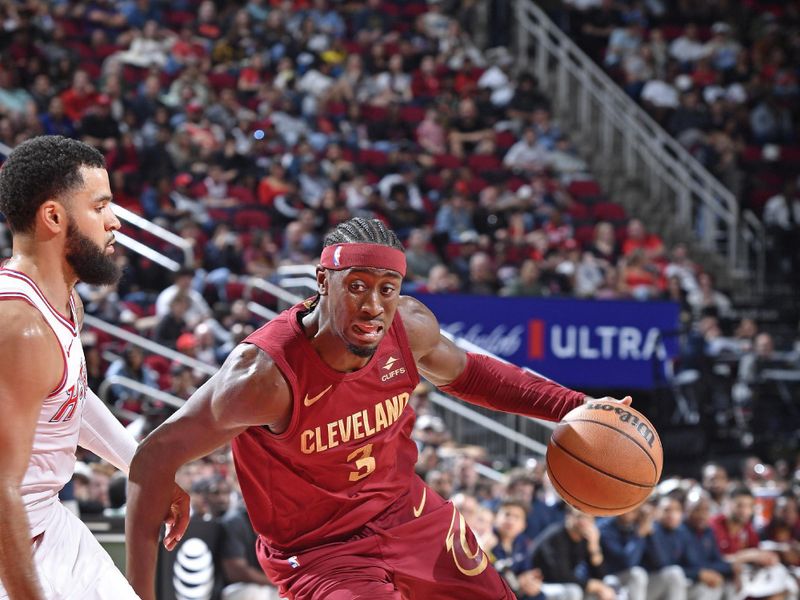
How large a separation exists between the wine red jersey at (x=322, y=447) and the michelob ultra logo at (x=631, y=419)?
0.65 meters

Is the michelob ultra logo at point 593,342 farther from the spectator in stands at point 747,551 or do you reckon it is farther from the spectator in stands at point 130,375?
the spectator in stands at point 130,375

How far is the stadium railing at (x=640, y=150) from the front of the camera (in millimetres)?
15148

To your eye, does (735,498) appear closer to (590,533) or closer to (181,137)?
(590,533)

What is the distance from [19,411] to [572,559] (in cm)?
591

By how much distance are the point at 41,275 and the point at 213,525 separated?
410cm

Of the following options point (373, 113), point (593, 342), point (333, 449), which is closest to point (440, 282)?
point (593, 342)

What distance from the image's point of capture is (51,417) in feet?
10.2

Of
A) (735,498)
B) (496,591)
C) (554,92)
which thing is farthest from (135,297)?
(554,92)

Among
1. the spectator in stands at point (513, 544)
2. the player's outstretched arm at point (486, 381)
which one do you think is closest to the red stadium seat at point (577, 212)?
→ the spectator in stands at point (513, 544)

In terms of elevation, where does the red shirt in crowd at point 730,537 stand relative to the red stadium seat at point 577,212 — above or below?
below

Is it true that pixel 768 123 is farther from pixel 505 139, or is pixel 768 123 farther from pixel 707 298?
pixel 707 298

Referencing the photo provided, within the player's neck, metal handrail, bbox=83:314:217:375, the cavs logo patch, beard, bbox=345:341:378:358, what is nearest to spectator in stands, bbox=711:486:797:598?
metal handrail, bbox=83:314:217:375

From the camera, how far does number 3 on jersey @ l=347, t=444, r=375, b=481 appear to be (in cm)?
385

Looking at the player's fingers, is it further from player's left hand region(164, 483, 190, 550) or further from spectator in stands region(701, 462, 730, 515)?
spectator in stands region(701, 462, 730, 515)
